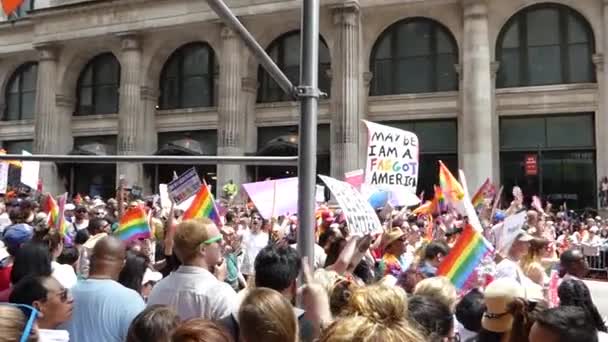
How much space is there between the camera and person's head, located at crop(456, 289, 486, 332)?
13.6 ft

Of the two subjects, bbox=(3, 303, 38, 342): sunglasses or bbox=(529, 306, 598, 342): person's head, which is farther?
bbox=(529, 306, 598, 342): person's head

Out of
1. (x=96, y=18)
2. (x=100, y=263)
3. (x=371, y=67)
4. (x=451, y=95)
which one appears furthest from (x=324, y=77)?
(x=100, y=263)

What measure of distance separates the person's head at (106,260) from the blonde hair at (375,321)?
225 centimetres

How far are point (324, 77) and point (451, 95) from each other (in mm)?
6388

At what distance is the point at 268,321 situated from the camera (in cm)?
273

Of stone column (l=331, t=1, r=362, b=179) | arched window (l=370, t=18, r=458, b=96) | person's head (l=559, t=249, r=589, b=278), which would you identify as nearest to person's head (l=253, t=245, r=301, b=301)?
person's head (l=559, t=249, r=589, b=278)

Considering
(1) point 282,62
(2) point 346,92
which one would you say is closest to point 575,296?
(2) point 346,92

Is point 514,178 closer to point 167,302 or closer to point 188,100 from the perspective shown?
point 188,100

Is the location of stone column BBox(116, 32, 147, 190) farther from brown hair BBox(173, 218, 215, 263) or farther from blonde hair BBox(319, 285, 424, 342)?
blonde hair BBox(319, 285, 424, 342)

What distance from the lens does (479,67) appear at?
87.0ft

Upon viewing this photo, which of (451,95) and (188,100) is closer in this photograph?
(451,95)

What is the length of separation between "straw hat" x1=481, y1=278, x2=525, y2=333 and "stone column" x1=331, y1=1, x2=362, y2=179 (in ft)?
76.9

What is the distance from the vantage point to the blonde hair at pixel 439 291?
4.00m

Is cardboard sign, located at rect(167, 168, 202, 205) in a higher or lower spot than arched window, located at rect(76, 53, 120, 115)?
lower
